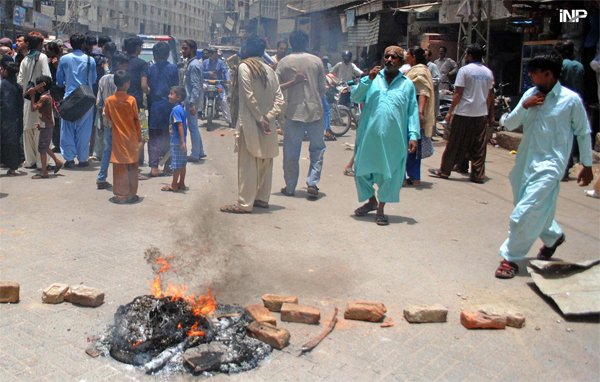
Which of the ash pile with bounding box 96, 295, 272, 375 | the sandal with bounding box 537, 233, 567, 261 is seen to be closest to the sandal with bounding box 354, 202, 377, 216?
the sandal with bounding box 537, 233, 567, 261

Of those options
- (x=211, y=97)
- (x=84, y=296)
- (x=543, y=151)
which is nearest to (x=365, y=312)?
(x=84, y=296)

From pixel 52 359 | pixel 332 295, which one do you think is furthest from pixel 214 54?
pixel 52 359

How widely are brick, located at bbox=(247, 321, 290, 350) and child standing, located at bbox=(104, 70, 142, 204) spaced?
151 inches

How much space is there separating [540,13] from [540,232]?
334 inches

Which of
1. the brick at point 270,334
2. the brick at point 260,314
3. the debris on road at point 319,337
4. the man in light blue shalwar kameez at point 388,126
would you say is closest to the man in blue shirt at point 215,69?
the man in light blue shalwar kameez at point 388,126

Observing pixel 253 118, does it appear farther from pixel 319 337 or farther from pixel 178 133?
pixel 319 337

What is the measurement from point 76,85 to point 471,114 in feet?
18.3

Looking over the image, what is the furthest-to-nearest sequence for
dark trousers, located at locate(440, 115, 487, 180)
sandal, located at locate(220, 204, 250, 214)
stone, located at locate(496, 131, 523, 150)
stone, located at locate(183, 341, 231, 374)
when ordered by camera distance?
1. stone, located at locate(496, 131, 523, 150)
2. dark trousers, located at locate(440, 115, 487, 180)
3. sandal, located at locate(220, 204, 250, 214)
4. stone, located at locate(183, 341, 231, 374)

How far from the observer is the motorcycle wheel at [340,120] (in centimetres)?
1368

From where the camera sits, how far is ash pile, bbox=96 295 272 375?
10.8ft

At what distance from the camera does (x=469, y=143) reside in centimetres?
878

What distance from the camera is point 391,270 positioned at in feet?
16.4

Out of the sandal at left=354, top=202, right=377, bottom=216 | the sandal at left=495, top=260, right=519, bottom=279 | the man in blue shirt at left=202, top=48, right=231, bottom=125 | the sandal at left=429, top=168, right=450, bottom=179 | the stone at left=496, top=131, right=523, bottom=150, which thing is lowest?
the sandal at left=495, top=260, right=519, bottom=279

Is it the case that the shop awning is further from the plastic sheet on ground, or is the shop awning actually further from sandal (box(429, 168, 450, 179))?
the plastic sheet on ground
